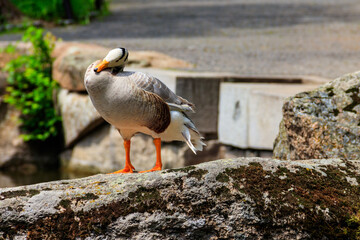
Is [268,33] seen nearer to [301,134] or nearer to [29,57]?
[29,57]

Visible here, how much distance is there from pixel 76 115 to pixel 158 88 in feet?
17.3

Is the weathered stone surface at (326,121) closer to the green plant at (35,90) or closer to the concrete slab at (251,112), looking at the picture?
the concrete slab at (251,112)

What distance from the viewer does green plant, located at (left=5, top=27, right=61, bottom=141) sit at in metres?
8.80

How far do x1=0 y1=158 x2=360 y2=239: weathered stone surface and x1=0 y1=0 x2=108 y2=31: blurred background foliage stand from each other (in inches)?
487

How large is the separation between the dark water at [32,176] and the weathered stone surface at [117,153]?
16cm

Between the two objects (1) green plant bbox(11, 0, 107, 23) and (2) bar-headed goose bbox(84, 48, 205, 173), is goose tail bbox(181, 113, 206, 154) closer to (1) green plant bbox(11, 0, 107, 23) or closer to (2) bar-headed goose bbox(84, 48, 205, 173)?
(2) bar-headed goose bbox(84, 48, 205, 173)

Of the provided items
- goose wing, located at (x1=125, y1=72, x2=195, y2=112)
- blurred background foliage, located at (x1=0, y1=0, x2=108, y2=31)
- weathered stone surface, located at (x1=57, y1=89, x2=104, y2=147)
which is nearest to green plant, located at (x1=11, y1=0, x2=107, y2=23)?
blurred background foliage, located at (x1=0, y1=0, x2=108, y2=31)

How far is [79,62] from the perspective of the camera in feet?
26.3

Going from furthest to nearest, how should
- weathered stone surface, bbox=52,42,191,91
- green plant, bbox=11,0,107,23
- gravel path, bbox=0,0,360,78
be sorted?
green plant, bbox=11,0,107,23
gravel path, bbox=0,0,360,78
weathered stone surface, bbox=52,42,191,91

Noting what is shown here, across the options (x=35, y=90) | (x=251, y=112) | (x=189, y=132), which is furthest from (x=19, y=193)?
(x=35, y=90)

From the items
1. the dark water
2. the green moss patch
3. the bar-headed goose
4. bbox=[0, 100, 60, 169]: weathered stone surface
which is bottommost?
the dark water

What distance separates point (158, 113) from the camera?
340cm

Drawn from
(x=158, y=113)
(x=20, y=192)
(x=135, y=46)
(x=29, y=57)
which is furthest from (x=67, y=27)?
(x=20, y=192)

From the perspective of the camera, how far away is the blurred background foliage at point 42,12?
14250mm
